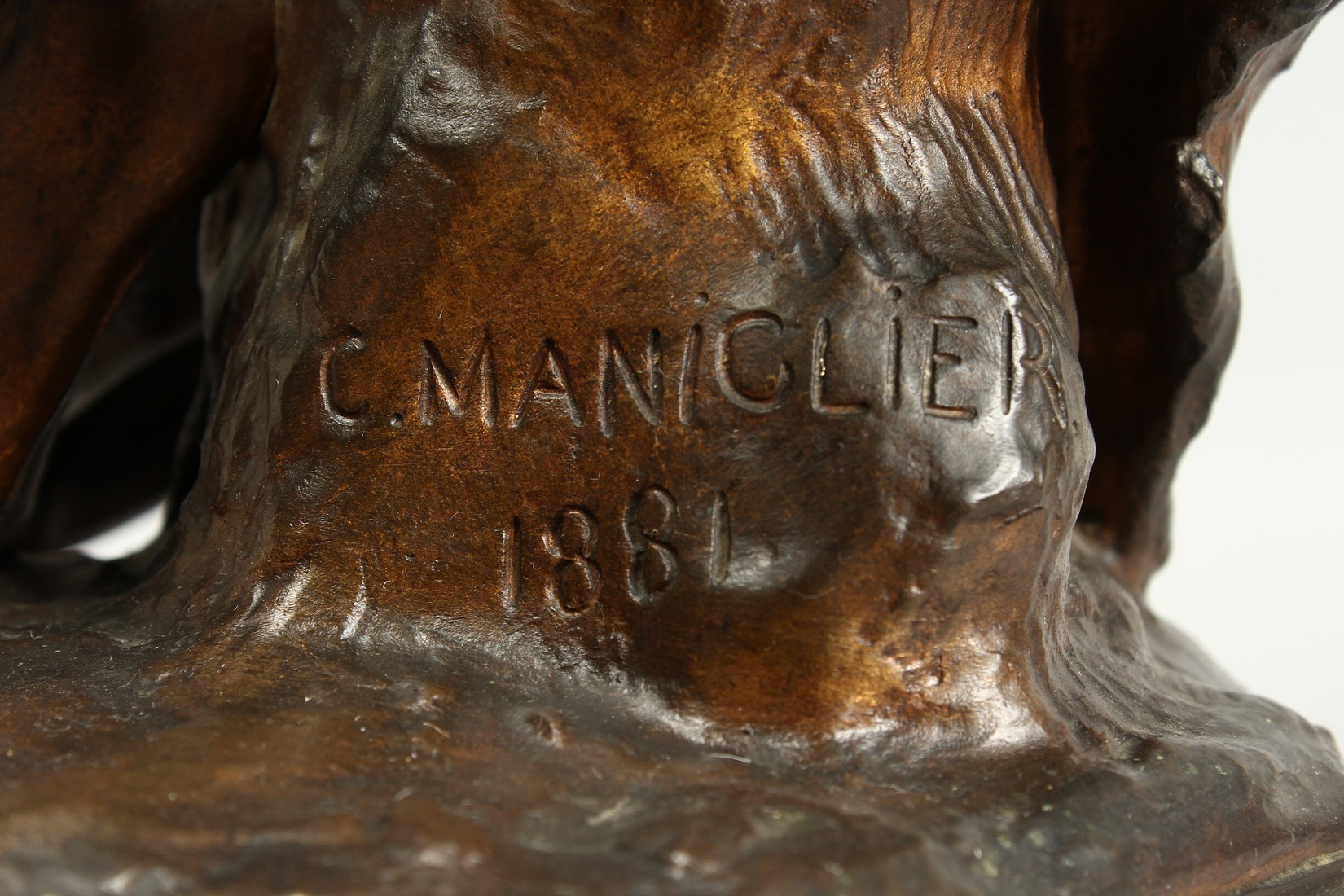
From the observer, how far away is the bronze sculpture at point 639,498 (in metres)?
1.51

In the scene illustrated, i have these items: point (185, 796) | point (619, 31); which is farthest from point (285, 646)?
point (619, 31)

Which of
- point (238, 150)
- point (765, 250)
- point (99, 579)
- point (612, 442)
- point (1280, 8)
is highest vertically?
point (1280, 8)

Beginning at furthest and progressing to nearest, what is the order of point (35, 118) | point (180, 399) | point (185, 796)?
point (180, 399)
point (35, 118)
point (185, 796)

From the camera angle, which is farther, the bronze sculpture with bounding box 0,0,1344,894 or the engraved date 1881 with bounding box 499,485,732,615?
the engraved date 1881 with bounding box 499,485,732,615

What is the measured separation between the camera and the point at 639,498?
67.4 inches

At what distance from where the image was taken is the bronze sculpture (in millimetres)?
1508

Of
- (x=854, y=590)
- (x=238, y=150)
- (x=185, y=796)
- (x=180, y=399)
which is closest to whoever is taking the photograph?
(x=185, y=796)

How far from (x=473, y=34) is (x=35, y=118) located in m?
0.54

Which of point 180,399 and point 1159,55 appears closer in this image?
point 1159,55

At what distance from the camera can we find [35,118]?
1.96m

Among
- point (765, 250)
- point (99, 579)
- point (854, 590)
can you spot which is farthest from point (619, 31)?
point (99, 579)

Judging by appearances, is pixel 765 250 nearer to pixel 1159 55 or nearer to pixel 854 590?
pixel 854 590

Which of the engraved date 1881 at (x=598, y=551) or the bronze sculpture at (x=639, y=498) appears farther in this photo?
the engraved date 1881 at (x=598, y=551)

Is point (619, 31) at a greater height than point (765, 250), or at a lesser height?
greater
